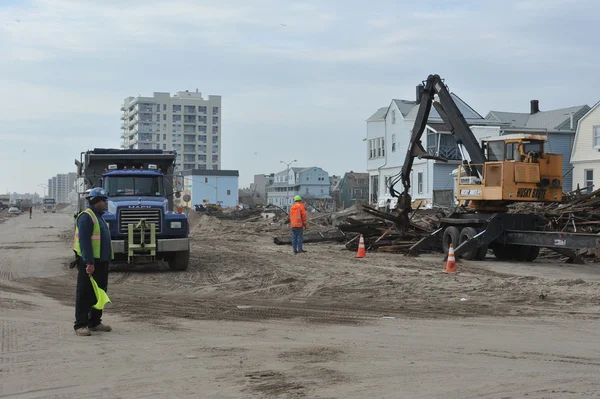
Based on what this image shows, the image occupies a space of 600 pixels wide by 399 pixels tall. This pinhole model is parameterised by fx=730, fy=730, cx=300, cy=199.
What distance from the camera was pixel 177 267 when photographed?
18.5 meters

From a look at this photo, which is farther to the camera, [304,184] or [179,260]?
[304,184]

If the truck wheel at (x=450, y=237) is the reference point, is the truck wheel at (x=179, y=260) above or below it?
below

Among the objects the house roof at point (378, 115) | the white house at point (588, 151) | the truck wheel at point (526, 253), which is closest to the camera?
the truck wheel at point (526, 253)

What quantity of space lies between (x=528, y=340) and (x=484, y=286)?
578 centimetres

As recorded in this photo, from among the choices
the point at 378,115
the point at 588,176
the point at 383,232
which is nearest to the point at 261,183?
the point at 378,115

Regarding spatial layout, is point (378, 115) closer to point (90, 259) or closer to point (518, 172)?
point (518, 172)

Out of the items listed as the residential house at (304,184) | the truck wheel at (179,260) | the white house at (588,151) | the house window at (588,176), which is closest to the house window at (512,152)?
the truck wheel at (179,260)

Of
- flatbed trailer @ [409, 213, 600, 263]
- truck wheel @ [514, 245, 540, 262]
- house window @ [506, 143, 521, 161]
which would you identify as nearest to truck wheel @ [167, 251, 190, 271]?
flatbed trailer @ [409, 213, 600, 263]

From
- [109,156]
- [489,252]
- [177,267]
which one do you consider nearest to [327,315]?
[177,267]

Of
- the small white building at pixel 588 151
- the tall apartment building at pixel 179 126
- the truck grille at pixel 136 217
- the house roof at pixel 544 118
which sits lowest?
the truck grille at pixel 136 217

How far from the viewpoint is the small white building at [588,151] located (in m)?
42.6

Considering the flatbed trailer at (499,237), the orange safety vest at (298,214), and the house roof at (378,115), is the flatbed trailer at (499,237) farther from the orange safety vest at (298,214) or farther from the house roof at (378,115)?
the house roof at (378,115)

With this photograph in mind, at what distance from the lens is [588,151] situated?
4331 centimetres

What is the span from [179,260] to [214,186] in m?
103
